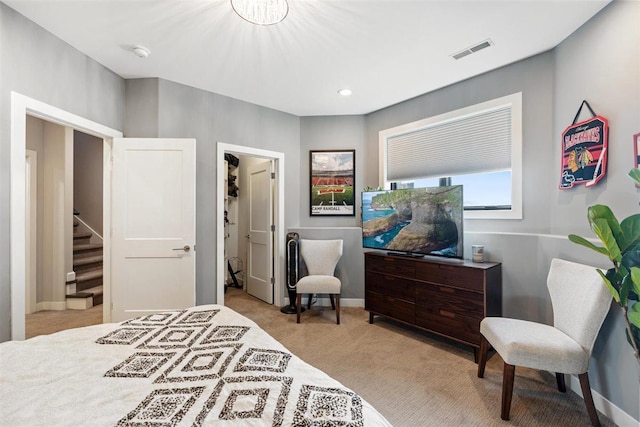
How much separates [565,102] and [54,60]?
4133 millimetres

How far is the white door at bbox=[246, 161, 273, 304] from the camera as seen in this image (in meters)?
4.01

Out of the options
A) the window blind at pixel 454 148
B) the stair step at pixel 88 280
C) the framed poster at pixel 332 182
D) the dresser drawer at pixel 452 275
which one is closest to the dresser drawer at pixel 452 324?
the dresser drawer at pixel 452 275

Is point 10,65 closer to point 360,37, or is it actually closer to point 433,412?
point 360,37

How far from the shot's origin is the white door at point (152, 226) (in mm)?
2816

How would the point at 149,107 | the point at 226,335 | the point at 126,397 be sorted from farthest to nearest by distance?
the point at 149,107 → the point at 226,335 → the point at 126,397

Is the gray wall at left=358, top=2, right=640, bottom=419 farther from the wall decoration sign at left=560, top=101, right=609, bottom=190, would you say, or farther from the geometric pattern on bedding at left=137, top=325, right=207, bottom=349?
the geometric pattern on bedding at left=137, top=325, right=207, bottom=349

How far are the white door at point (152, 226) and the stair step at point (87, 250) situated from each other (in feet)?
7.08

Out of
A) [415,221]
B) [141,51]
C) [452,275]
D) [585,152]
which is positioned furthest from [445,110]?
[141,51]

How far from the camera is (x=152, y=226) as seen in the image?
2875mm

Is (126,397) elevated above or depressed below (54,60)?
below

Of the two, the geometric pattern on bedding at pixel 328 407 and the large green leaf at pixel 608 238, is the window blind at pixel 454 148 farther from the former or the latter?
the geometric pattern on bedding at pixel 328 407

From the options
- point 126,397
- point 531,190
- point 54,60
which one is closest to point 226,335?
point 126,397

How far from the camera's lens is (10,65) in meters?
1.91

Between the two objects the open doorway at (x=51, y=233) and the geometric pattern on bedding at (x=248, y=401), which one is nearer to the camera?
the geometric pattern on bedding at (x=248, y=401)
